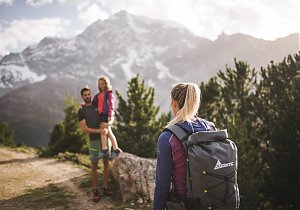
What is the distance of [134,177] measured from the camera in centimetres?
851

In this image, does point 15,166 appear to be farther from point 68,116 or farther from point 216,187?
point 216,187

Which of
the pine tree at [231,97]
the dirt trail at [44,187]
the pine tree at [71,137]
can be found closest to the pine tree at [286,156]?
the pine tree at [231,97]

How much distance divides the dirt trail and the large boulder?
56 cm

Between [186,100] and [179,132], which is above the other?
[186,100]

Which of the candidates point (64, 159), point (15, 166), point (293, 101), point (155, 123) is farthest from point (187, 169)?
point (155, 123)

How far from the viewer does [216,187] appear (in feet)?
9.09

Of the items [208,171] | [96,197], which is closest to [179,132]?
[208,171]

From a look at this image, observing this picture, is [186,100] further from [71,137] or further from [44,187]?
[71,137]

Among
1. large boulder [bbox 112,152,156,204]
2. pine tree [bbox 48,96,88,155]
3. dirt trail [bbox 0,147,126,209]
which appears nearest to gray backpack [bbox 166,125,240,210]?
dirt trail [bbox 0,147,126,209]

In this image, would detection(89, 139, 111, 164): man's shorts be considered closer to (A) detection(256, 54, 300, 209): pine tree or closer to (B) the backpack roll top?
(B) the backpack roll top

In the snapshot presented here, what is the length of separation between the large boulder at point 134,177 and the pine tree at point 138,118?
11000 mm

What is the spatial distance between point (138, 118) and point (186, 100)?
17.6 metres

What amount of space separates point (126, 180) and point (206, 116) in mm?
15704

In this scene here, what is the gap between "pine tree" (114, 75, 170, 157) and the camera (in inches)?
794
